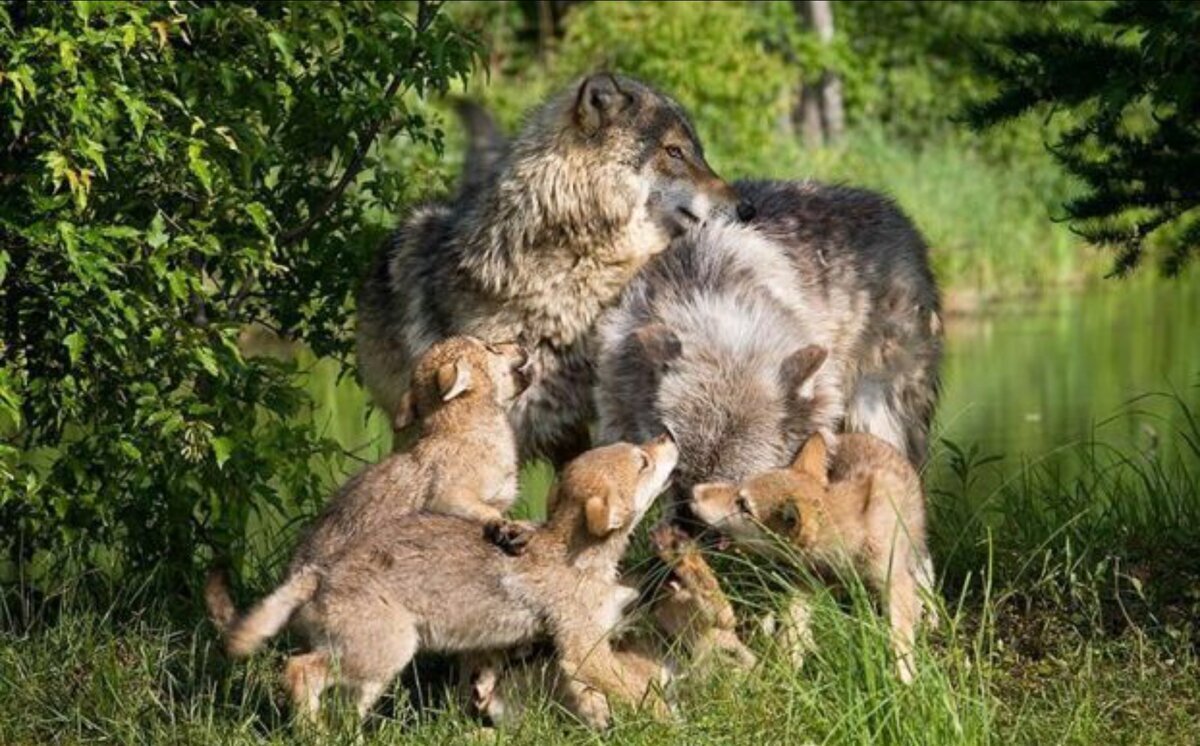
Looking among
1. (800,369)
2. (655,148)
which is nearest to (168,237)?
(655,148)

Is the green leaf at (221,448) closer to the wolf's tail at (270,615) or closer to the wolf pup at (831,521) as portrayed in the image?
the wolf's tail at (270,615)

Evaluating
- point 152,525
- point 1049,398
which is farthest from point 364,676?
point 1049,398

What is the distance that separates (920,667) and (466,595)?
1.37 meters

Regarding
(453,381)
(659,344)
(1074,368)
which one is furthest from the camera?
(1074,368)

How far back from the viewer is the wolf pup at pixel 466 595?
6449mm

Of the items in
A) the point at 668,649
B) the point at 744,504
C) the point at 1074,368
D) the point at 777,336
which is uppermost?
the point at 777,336

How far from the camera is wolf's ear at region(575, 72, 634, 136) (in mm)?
8367

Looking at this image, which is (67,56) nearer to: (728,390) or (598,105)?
(598,105)

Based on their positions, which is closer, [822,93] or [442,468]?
[442,468]

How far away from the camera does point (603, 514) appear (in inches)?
259

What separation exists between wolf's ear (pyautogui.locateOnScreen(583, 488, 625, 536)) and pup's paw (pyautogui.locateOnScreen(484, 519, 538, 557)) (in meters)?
0.20

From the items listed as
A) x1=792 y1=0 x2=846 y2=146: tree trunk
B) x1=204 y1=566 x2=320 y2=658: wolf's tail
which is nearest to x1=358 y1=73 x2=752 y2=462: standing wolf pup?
x1=204 y1=566 x2=320 y2=658: wolf's tail

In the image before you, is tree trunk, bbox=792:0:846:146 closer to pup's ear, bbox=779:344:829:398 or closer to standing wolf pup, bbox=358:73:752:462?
standing wolf pup, bbox=358:73:752:462

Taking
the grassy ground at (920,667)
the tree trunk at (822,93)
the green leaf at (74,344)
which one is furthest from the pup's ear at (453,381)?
the tree trunk at (822,93)
